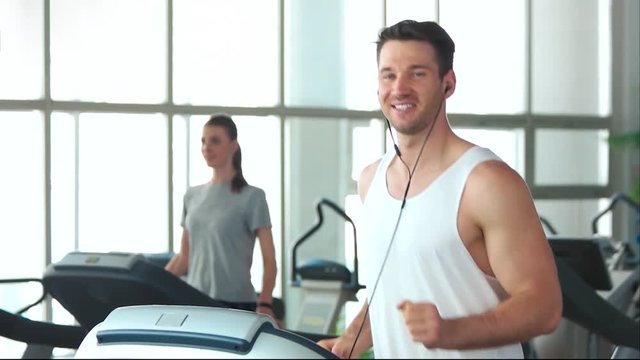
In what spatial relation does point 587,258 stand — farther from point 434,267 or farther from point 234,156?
point 434,267

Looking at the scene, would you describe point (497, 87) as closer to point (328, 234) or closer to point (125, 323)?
point (328, 234)

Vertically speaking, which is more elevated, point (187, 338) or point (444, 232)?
point (444, 232)

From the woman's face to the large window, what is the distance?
2.14 m

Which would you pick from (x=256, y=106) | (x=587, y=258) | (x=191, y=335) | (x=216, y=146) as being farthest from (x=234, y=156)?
(x=256, y=106)

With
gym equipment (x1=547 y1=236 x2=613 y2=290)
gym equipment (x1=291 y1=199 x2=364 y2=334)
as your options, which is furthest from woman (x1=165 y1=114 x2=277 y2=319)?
gym equipment (x1=291 y1=199 x2=364 y2=334)

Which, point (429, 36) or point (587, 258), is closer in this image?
point (429, 36)

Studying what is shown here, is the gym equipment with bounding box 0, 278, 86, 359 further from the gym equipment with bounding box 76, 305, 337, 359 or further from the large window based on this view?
the large window

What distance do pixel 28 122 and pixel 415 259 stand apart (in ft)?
14.6

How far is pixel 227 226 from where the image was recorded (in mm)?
3658

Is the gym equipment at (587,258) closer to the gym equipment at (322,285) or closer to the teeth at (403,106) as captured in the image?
the gym equipment at (322,285)

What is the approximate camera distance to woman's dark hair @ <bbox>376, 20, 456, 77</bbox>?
4.79 feet

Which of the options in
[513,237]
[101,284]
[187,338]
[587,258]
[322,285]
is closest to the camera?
[187,338]

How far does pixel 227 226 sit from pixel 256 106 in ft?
8.97

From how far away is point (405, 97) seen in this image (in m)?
1.45
